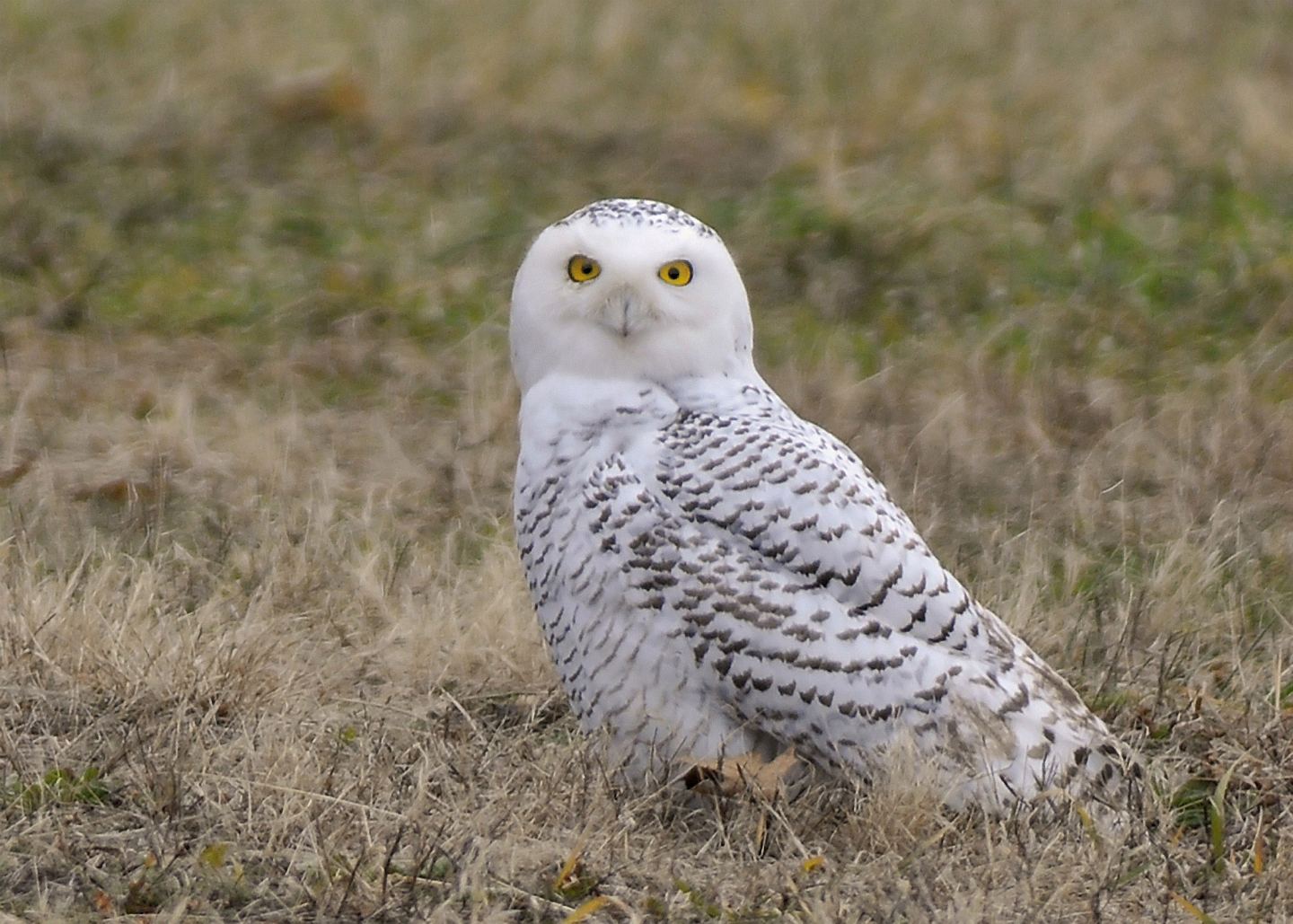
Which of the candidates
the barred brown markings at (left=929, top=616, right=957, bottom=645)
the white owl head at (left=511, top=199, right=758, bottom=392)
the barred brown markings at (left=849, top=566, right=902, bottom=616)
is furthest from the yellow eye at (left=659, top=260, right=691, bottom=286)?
Result: the barred brown markings at (left=929, top=616, right=957, bottom=645)

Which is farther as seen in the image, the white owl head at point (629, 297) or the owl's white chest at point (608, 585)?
the white owl head at point (629, 297)

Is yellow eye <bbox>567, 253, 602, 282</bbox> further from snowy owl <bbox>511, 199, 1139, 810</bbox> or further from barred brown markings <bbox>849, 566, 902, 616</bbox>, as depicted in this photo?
barred brown markings <bbox>849, 566, 902, 616</bbox>

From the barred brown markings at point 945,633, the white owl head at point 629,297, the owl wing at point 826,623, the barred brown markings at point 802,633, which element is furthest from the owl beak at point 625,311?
the barred brown markings at point 945,633

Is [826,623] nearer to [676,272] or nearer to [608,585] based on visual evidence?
[608,585]

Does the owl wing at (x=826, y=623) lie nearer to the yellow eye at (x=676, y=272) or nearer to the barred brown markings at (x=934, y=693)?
the barred brown markings at (x=934, y=693)

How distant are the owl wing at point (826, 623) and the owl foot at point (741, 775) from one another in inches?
2.5

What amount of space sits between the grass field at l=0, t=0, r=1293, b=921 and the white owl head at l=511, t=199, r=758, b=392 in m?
0.78

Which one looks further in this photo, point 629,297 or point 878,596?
point 629,297

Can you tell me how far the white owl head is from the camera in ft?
12.4

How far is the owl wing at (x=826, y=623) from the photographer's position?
139 inches

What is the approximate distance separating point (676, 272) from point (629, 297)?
12 centimetres

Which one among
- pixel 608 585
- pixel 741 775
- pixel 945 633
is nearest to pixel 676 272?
pixel 608 585

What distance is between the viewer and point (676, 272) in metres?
3.82

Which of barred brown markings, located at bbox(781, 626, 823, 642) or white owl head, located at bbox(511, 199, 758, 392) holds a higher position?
white owl head, located at bbox(511, 199, 758, 392)
